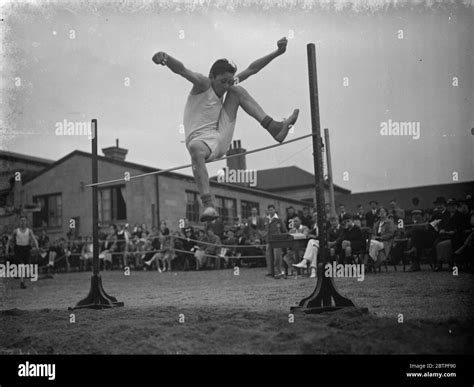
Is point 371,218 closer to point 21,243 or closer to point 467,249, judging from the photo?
point 467,249

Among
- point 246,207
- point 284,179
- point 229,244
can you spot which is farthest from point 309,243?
point 284,179

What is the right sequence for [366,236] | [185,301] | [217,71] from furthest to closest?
[366,236]
[185,301]
[217,71]

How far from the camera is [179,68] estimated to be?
4.50 metres

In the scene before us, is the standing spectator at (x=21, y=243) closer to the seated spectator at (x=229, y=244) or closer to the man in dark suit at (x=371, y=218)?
the seated spectator at (x=229, y=244)

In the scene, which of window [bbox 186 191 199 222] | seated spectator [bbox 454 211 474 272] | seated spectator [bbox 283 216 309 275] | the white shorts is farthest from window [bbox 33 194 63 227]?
the white shorts

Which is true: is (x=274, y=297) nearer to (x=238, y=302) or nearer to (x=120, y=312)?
(x=238, y=302)

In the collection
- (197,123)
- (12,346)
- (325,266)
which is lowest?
(12,346)

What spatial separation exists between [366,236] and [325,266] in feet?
18.1

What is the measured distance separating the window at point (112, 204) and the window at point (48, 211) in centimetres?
251

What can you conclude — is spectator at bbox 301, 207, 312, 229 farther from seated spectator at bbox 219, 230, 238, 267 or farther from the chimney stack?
the chimney stack

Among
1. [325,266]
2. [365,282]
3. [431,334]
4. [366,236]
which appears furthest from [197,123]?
[366,236]

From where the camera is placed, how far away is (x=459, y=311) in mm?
4176

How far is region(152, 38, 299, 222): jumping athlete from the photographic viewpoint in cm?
477
